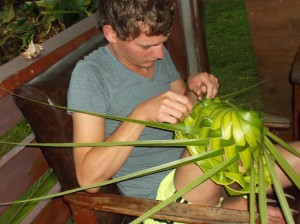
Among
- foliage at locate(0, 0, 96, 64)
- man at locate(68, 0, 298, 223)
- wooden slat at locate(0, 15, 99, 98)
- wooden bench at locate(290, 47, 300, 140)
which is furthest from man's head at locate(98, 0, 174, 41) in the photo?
foliage at locate(0, 0, 96, 64)

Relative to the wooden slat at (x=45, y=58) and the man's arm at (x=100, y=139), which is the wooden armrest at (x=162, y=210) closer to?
the man's arm at (x=100, y=139)

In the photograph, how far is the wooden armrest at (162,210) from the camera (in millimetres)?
1409

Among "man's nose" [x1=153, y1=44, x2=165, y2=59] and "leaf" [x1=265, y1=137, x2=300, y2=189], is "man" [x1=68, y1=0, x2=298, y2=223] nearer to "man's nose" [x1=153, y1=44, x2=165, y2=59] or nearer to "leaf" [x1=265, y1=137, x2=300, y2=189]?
"man's nose" [x1=153, y1=44, x2=165, y2=59]

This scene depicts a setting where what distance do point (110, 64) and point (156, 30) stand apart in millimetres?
277

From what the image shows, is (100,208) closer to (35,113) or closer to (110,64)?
(35,113)

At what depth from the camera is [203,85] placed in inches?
74.8

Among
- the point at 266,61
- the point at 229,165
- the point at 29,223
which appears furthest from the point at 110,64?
the point at 266,61

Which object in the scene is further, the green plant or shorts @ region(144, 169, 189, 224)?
shorts @ region(144, 169, 189, 224)

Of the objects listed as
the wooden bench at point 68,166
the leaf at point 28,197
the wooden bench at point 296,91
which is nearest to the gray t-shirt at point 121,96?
the wooden bench at point 68,166

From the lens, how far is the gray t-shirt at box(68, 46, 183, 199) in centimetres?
154

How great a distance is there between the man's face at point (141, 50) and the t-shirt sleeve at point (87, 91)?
139 millimetres

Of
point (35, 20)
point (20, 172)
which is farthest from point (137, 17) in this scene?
point (35, 20)

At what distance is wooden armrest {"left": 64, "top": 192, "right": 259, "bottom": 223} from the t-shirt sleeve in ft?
1.09

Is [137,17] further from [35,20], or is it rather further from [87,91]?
[35,20]
